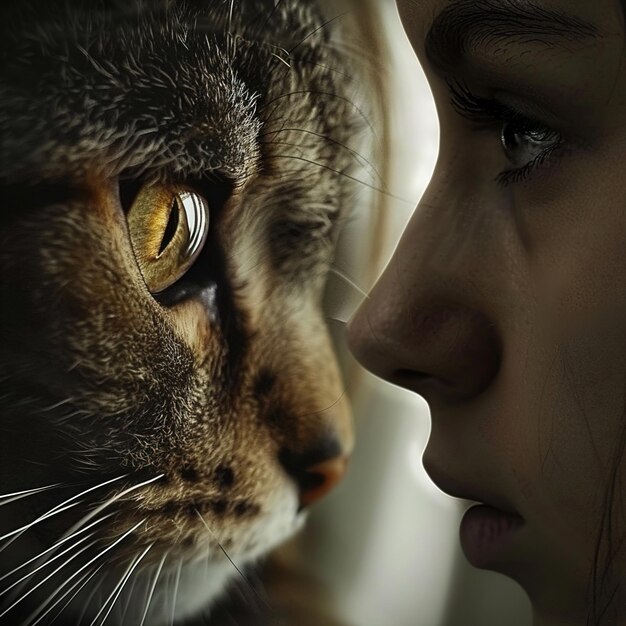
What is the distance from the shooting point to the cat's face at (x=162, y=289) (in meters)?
0.32

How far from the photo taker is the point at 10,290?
32cm

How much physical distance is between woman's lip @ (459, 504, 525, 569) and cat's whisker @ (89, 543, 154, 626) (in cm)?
13

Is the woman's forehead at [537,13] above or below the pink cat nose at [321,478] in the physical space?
above

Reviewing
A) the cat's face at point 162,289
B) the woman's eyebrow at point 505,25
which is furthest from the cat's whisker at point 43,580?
the woman's eyebrow at point 505,25

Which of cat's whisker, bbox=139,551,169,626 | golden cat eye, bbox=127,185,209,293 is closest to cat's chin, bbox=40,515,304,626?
cat's whisker, bbox=139,551,169,626

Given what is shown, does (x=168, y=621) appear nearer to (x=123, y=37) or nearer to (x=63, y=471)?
(x=63, y=471)

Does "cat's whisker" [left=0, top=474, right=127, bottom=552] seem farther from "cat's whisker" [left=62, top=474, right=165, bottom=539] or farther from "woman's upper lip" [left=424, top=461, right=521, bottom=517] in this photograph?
"woman's upper lip" [left=424, top=461, right=521, bottom=517]

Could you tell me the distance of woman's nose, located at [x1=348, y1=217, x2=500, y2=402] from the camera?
33 centimetres

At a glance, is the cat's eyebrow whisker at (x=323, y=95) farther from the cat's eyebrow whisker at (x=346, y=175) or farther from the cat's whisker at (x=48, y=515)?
the cat's whisker at (x=48, y=515)

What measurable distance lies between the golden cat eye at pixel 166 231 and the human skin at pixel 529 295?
7cm

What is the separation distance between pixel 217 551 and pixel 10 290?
0.42 feet

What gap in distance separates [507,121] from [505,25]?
1.5 inches

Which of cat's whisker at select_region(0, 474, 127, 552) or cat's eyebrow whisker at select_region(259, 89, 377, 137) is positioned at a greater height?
cat's eyebrow whisker at select_region(259, 89, 377, 137)

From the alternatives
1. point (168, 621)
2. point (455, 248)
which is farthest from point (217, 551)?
point (455, 248)
